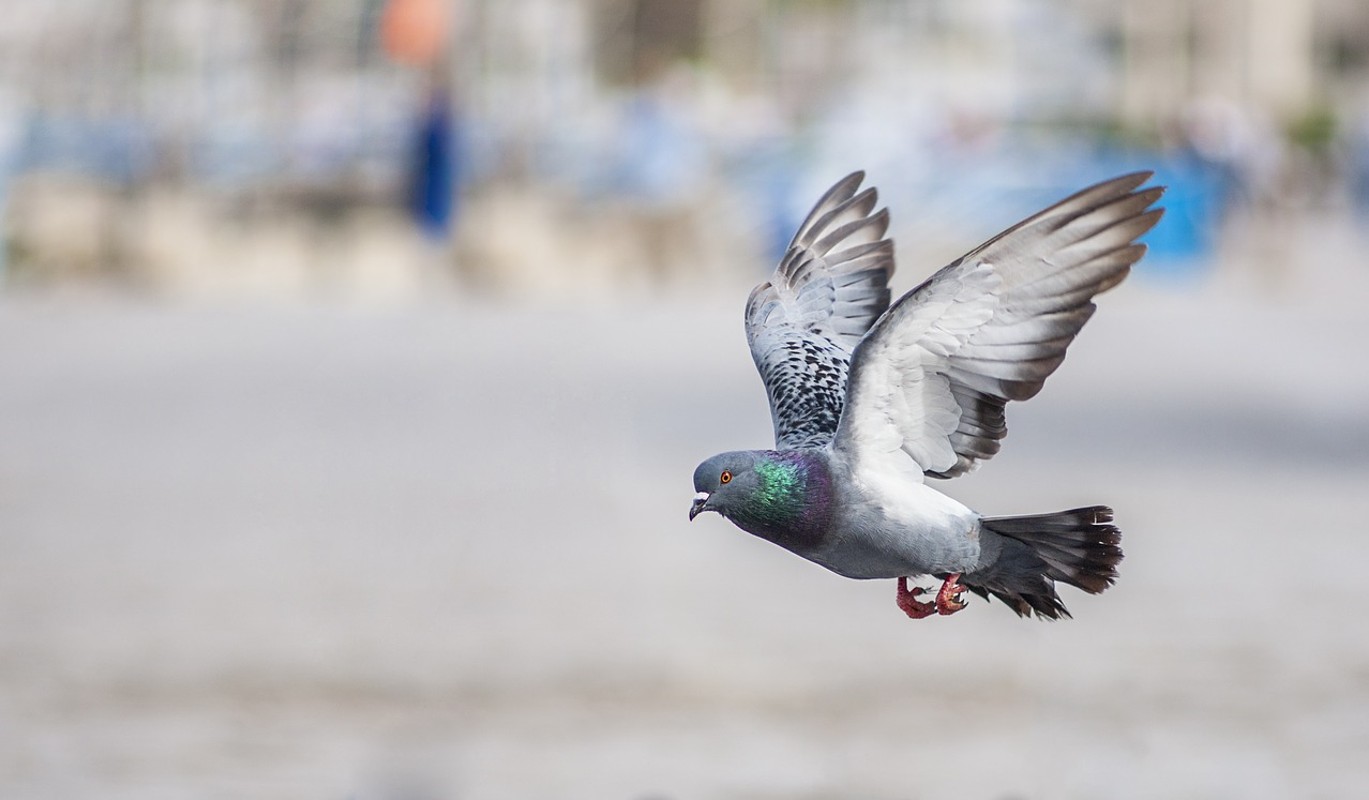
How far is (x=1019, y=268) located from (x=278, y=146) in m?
27.2

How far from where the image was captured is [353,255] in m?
24.7

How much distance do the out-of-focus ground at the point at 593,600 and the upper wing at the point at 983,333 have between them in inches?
191

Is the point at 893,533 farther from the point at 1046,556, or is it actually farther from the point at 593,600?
the point at 593,600

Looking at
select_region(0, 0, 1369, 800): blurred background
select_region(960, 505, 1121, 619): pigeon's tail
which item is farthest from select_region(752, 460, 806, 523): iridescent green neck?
select_region(0, 0, 1369, 800): blurred background

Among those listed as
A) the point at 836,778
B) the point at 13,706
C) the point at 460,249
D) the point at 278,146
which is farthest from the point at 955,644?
the point at 278,146

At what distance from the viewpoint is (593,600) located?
1055 cm

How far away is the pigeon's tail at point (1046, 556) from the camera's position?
2.74m

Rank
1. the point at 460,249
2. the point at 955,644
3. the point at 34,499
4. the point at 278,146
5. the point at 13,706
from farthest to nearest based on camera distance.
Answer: the point at 278,146, the point at 460,249, the point at 34,499, the point at 955,644, the point at 13,706

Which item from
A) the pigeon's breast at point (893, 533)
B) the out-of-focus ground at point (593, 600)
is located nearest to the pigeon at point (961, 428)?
the pigeon's breast at point (893, 533)

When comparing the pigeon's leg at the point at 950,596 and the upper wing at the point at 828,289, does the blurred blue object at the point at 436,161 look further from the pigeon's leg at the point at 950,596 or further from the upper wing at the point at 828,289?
the pigeon's leg at the point at 950,596

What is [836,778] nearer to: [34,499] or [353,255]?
[34,499]

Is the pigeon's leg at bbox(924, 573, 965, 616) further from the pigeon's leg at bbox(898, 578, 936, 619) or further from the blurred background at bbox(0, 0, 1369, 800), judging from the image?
the blurred background at bbox(0, 0, 1369, 800)

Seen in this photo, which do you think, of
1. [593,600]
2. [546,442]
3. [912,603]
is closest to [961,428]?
[912,603]

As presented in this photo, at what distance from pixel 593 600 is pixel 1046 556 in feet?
25.8
